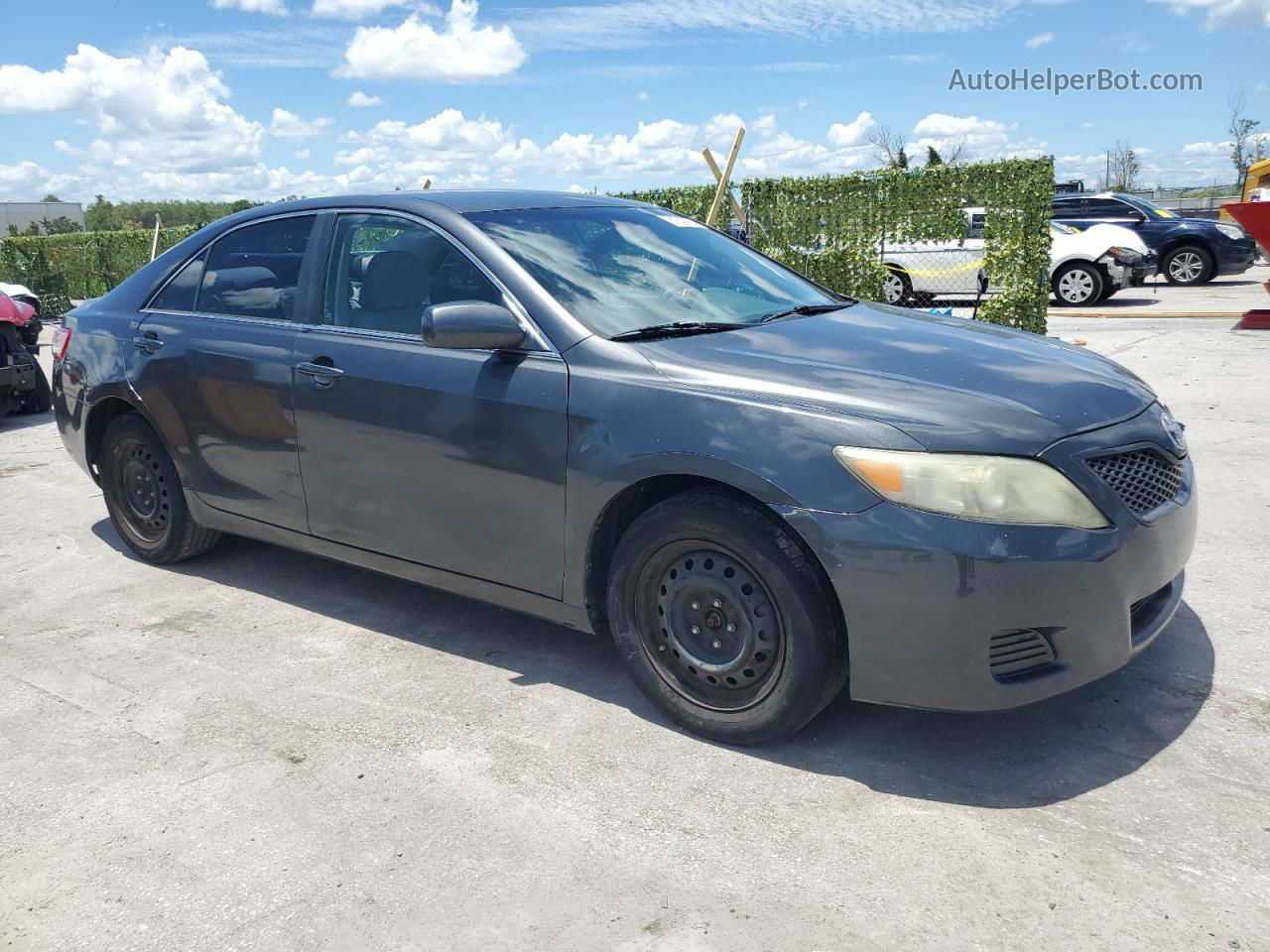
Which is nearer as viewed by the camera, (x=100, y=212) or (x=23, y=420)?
(x=23, y=420)

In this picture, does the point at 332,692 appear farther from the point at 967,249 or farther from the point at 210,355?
the point at 967,249

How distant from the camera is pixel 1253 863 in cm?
264

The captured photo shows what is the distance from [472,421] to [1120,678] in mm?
2341

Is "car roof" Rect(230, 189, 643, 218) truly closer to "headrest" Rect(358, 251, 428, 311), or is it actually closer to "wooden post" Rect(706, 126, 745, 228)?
"headrest" Rect(358, 251, 428, 311)

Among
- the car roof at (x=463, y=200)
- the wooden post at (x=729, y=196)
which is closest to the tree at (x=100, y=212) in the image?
the wooden post at (x=729, y=196)

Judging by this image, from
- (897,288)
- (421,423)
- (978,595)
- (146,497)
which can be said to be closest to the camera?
(978,595)

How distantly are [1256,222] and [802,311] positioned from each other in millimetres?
10948

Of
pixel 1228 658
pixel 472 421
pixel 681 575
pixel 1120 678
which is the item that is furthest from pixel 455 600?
pixel 1228 658

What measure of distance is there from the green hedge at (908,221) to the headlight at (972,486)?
9.76 meters

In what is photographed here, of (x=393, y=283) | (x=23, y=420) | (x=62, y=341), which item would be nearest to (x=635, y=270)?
(x=393, y=283)

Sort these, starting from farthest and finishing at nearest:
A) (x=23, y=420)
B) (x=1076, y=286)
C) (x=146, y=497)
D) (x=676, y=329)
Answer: (x=1076, y=286) → (x=23, y=420) → (x=146, y=497) → (x=676, y=329)

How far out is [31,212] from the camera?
81062mm

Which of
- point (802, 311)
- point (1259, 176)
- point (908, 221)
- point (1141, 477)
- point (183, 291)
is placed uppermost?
point (1259, 176)

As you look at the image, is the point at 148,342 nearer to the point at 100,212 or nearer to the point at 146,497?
the point at 146,497
